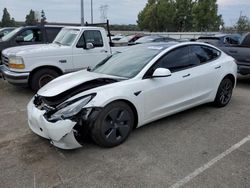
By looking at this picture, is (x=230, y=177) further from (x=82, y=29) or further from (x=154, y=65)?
(x=82, y=29)

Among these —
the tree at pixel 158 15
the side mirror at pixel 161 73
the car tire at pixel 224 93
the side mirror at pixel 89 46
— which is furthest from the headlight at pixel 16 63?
the tree at pixel 158 15

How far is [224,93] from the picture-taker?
573cm

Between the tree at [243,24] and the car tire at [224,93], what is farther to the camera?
the tree at [243,24]

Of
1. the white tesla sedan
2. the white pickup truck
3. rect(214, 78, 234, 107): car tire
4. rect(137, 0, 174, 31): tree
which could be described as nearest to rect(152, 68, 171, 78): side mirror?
the white tesla sedan

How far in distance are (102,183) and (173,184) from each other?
81 cm

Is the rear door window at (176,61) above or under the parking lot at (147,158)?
above

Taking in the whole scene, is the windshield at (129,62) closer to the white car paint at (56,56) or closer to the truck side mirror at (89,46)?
the white car paint at (56,56)

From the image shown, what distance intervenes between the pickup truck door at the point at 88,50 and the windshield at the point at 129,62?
2.36 m

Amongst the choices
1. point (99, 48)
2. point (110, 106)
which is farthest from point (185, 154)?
point (99, 48)

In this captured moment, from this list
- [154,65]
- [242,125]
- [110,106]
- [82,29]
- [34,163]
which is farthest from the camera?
[82,29]

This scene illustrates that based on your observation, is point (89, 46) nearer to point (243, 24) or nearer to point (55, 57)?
point (55, 57)

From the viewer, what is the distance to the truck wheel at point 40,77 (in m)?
6.89

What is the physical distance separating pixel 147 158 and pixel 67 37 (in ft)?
16.7

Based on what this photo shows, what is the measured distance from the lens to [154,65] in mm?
4406
